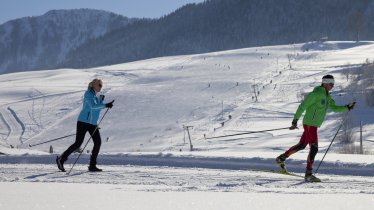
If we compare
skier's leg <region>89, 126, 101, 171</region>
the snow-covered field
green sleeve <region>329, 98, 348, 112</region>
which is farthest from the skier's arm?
green sleeve <region>329, 98, 348, 112</region>

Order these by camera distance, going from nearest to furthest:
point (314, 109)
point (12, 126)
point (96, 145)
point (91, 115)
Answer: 1. point (314, 109)
2. point (91, 115)
3. point (96, 145)
4. point (12, 126)

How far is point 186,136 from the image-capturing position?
38.2m

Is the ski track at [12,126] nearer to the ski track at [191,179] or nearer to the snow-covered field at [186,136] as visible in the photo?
the snow-covered field at [186,136]

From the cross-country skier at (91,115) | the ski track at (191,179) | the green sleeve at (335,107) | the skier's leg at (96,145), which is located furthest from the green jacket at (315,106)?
the skier's leg at (96,145)

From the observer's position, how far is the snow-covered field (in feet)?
20.2

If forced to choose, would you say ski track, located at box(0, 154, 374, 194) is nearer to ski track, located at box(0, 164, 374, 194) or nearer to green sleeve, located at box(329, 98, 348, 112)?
ski track, located at box(0, 164, 374, 194)

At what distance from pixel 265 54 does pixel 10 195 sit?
7230cm

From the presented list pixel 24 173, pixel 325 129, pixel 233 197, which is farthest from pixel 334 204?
pixel 325 129

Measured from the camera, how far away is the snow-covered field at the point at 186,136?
616cm

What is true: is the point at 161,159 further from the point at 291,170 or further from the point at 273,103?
the point at 273,103

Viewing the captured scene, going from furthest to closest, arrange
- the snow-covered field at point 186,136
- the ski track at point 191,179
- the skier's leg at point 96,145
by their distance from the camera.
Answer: the skier's leg at point 96,145
the ski track at point 191,179
the snow-covered field at point 186,136

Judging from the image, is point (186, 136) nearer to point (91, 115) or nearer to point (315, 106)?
point (91, 115)

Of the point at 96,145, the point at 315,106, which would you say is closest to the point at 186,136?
the point at 96,145

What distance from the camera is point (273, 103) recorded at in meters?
47.3
